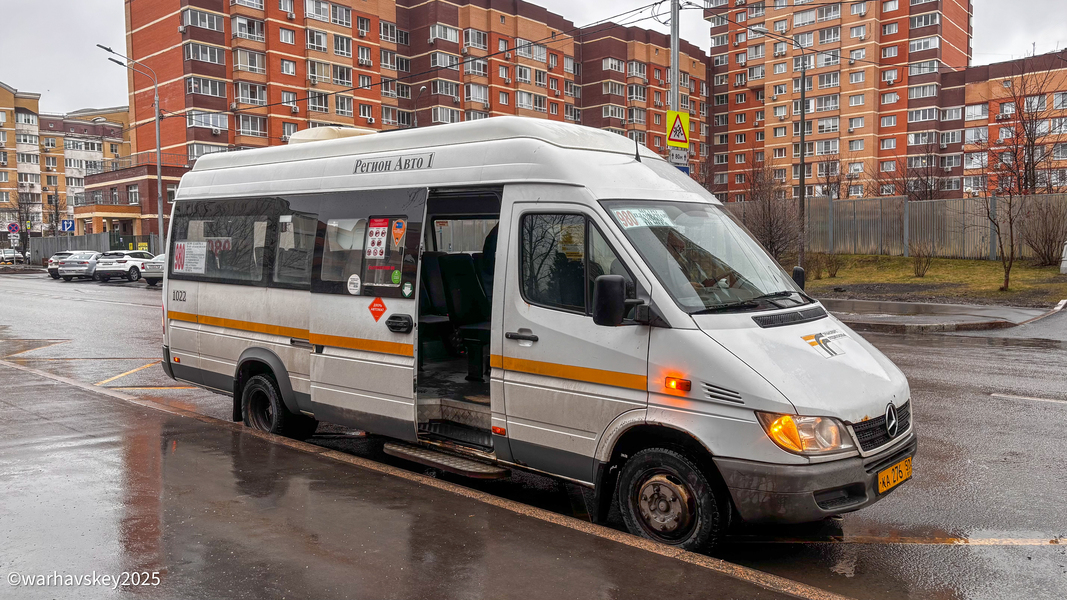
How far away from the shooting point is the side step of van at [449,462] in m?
5.48

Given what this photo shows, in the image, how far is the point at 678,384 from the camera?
175 inches

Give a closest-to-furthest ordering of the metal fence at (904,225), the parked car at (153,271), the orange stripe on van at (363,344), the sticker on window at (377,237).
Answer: the orange stripe on van at (363,344) < the sticker on window at (377,237) < the metal fence at (904,225) < the parked car at (153,271)

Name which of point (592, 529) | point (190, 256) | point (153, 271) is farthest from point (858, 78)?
point (592, 529)

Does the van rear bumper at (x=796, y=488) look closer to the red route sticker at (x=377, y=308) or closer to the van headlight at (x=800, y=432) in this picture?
the van headlight at (x=800, y=432)

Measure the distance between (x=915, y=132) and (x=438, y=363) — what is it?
85.0 m

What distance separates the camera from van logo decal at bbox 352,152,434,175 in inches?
241

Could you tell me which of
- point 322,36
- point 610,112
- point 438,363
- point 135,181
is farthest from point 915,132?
point 438,363

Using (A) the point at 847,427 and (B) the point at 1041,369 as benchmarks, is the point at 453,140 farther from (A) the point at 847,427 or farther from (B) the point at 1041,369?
(B) the point at 1041,369

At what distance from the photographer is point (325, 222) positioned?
675cm

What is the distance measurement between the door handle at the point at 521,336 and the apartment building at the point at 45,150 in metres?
112

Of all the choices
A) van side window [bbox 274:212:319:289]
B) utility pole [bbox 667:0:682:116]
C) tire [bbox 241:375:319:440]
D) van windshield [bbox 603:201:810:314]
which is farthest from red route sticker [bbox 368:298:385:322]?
utility pole [bbox 667:0:682:116]

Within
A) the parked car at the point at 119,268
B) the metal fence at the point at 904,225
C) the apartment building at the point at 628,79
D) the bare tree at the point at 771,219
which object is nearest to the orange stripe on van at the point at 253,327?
the bare tree at the point at 771,219

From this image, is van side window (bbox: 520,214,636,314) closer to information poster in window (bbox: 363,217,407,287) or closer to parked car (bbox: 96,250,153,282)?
information poster in window (bbox: 363,217,407,287)

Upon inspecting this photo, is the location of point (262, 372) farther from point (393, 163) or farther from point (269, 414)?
point (393, 163)
